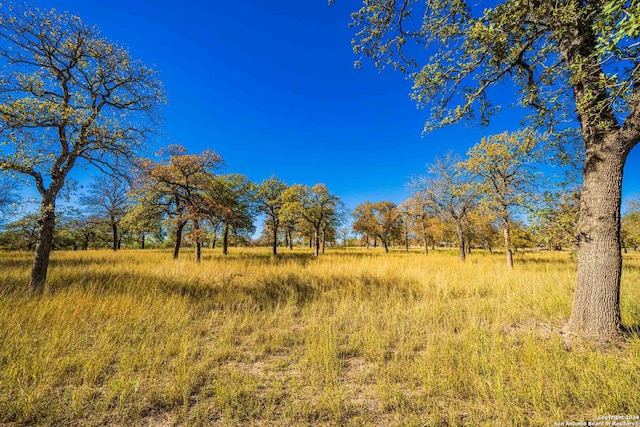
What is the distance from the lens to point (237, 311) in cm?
556

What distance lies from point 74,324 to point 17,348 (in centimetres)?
103

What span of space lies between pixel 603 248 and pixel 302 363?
5444mm

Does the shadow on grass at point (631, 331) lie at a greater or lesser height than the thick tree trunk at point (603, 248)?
lesser

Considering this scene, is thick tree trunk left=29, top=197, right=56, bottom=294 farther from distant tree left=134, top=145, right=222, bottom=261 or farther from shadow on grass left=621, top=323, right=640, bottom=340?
shadow on grass left=621, top=323, right=640, bottom=340

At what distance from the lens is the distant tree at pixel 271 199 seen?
25078mm

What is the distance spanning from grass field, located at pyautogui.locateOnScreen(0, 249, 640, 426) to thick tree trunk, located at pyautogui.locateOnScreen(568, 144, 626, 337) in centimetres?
38

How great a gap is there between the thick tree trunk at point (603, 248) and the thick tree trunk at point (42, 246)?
1228cm

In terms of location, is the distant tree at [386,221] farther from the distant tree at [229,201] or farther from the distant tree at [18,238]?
the distant tree at [18,238]

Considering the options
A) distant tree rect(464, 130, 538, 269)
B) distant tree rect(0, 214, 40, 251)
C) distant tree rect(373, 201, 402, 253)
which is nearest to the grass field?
distant tree rect(464, 130, 538, 269)

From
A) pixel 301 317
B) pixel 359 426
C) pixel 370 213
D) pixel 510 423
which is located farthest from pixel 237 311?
pixel 370 213

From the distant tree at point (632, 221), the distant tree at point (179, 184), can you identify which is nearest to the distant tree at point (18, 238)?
the distant tree at point (179, 184)

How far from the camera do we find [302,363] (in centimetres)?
349

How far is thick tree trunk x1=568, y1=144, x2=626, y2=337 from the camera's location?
12.3 ft

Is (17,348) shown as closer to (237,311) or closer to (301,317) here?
(237,311)
